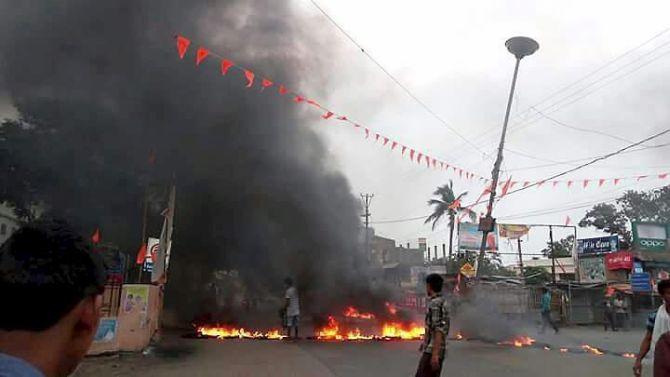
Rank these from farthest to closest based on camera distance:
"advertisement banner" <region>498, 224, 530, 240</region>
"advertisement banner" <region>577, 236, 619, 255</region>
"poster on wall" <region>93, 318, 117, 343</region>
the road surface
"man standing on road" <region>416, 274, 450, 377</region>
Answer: "advertisement banner" <region>498, 224, 530, 240</region> < "advertisement banner" <region>577, 236, 619, 255</region> < "poster on wall" <region>93, 318, 117, 343</region> < the road surface < "man standing on road" <region>416, 274, 450, 377</region>

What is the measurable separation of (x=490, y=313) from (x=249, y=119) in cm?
909

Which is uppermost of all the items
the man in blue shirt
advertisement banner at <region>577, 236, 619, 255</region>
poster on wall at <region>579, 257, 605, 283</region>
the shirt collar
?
advertisement banner at <region>577, 236, 619, 255</region>

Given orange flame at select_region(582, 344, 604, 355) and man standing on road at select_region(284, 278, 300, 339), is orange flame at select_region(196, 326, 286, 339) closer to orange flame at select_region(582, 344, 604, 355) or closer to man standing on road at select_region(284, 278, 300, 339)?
man standing on road at select_region(284, 278, 300, 339)

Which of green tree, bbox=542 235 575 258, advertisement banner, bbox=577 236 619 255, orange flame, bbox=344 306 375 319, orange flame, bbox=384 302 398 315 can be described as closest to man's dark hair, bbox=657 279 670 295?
orange flame, bbox=384 302 398 315

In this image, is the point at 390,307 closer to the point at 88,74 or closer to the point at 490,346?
the point at 490,346

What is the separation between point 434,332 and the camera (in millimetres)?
4879

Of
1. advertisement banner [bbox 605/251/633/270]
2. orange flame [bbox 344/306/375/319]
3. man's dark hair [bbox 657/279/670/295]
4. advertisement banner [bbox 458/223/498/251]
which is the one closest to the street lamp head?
orange flame [bbox 344/306/375/319]

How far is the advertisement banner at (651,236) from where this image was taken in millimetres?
21125

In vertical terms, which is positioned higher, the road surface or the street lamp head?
the street lamp head

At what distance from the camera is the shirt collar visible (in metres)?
0.89

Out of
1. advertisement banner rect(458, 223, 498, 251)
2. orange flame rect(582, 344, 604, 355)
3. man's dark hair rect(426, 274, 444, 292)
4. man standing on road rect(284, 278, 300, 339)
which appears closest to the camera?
A: man's dark hair rect(426, 274, 444, 292)

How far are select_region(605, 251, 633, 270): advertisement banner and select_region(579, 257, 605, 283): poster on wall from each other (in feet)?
1.78

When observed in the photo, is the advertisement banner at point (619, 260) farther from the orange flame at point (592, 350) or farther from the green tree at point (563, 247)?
the green tree at point (563, 247)

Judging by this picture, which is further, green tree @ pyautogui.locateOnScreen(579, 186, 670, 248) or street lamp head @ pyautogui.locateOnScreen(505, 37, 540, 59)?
green tree @ pyautogui.locateOnScreen(579, 186, 670, 248)
